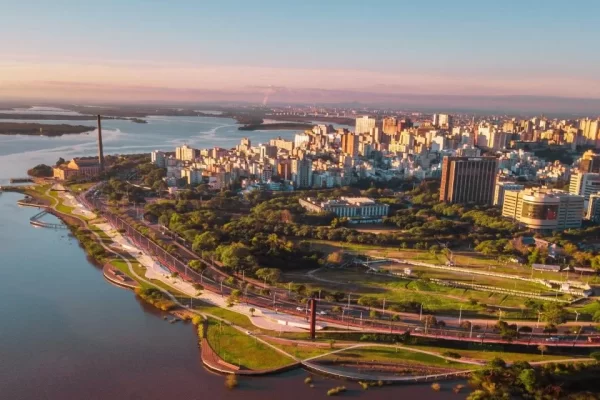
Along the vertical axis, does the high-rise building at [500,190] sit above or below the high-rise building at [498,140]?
below

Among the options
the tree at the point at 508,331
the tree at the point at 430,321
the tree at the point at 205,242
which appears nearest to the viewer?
the tree at the point at 508,331

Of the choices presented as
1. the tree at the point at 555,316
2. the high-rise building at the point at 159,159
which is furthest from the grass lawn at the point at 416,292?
the high-rise building at the point at 159,159

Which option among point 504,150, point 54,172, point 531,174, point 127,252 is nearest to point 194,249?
point 127,252

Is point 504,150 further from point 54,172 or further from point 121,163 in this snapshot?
point 54,172

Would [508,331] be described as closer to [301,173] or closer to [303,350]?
[303,350]

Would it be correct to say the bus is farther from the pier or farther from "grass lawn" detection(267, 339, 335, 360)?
the pier

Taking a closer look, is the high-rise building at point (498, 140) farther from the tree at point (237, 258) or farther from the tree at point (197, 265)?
the tree at point (197, 265)

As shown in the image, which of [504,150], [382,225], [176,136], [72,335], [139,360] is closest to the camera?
[139,360]
